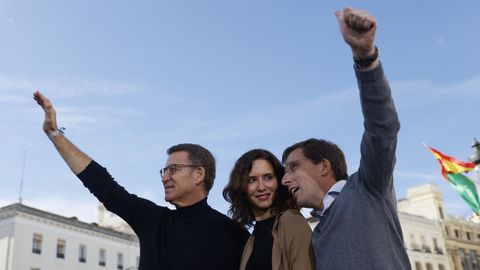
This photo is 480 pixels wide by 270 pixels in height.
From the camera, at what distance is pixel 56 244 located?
37.5 meters

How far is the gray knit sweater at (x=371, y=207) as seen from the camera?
289 centimetres

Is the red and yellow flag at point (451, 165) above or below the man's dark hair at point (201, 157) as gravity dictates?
above

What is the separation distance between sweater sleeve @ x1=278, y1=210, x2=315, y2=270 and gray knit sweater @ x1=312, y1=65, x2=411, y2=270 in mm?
248

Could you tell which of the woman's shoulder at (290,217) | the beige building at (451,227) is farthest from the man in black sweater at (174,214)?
the beige building at (451,227)

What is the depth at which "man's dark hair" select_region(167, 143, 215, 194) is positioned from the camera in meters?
4.68

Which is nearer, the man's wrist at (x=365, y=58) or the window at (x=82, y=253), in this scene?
the man's wrist at (x=365, y=58)

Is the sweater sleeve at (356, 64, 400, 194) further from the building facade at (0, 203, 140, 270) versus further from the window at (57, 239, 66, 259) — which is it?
the window at (57, 239, 66, 259)

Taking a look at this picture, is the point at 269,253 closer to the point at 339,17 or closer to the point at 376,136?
the point at 376,136

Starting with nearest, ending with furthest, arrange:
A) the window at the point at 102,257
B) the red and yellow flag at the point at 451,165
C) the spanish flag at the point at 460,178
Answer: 1. the spanish flag at the point at 460,178
2. the red and yellow flag at the point at 451,165
3. the window at the point at 102,257

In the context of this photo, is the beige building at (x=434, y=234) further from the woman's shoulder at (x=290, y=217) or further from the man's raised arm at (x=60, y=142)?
the man's raised arm at (x=60, y=142)

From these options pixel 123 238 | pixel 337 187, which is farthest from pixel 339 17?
pixel 123 238

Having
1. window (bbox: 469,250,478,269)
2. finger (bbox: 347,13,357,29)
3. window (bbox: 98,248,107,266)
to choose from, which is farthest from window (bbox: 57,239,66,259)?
window (bbox: 469,250,478,269)

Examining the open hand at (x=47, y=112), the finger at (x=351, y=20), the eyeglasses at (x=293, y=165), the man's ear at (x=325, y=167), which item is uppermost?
the open hand at (x=47, y=112)

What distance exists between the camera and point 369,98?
114 inches
